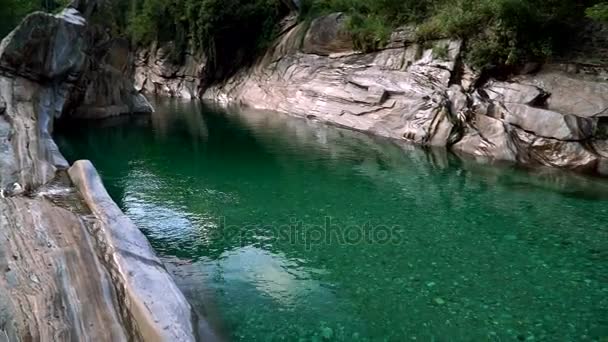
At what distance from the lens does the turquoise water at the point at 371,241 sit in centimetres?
533

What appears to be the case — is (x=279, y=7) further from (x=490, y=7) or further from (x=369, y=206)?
(x=369, y=206)

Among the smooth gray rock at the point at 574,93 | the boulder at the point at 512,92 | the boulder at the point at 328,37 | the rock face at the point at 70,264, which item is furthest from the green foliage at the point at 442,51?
the rock face at the point at 70,264

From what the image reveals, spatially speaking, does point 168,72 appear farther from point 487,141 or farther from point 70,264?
point 70,264

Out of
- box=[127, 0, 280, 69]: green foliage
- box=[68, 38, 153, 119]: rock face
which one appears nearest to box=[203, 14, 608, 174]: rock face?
box=[127, 0, 280, 69]: green foliage

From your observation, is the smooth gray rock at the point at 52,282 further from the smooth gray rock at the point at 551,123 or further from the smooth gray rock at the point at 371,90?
the smooth gray rock at the point at 371,90

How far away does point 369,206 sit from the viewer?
9055 millimetres

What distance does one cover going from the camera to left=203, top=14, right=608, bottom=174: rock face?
38.2 feet

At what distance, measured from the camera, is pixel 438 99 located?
14820 millimetres

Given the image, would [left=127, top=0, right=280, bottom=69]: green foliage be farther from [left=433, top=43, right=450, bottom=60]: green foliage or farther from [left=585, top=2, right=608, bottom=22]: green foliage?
[left=585, top=2, right=608, bottom=22]: green foliage

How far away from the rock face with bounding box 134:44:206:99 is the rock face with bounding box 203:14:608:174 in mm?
8013

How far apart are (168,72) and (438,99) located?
22.0 m

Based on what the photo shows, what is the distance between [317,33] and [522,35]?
10.2 meters

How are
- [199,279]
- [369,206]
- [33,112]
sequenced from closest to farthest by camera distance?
[199,279], [369,206], [33,112]

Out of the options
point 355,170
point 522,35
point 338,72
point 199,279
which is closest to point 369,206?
point 355,170
